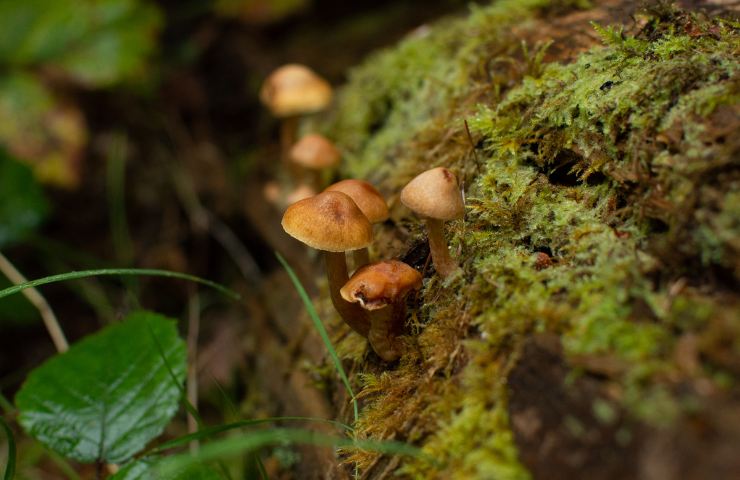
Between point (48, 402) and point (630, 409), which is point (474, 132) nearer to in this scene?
point (630, 409)

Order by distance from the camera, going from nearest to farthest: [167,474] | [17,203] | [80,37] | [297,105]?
[167,474] → [297,105] → [17,203] → [80,37]

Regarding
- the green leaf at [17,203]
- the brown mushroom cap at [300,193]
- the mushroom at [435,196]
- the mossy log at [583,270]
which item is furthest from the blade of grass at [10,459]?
the green leaf at [17,203]

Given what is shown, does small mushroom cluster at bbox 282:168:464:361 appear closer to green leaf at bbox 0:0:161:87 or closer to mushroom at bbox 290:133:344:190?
mushroom at bbox 290:133:344:190

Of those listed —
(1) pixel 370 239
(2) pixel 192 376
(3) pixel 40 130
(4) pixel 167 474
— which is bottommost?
(2) pixel 192 376

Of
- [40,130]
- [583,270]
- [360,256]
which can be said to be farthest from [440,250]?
[40,130]

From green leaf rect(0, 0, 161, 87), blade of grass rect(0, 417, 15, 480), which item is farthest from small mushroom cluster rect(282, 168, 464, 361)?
green leaf rect(0, 0, 161, 87)

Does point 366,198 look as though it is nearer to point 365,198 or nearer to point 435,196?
point 365,198
